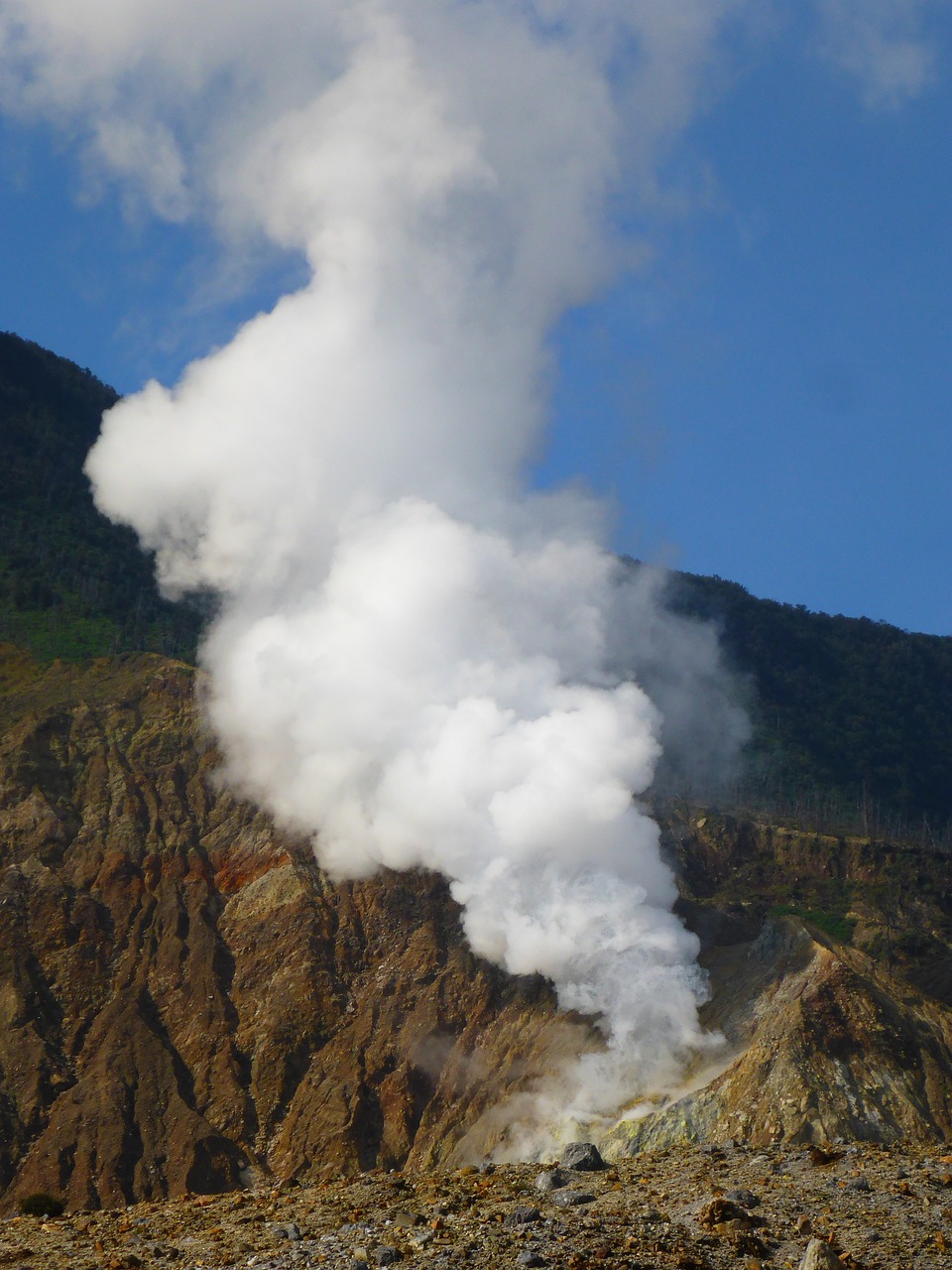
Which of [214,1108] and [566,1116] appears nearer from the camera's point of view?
[566,1116]

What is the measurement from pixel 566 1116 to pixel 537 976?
13000mm

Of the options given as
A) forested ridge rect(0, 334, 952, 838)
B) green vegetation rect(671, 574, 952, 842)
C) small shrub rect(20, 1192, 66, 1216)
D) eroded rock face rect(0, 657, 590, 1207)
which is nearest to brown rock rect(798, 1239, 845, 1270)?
small shrub rect(20, 1192, 66, 1216)

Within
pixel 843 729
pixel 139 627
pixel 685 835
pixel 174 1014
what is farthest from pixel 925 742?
pixel 174 1014

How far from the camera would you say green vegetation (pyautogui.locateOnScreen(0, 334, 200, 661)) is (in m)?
105

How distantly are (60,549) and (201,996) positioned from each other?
66405mm

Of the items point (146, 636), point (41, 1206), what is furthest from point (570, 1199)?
point (146, 636)

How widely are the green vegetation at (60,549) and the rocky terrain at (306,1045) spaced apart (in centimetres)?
1171

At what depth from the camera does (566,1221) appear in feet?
84.5

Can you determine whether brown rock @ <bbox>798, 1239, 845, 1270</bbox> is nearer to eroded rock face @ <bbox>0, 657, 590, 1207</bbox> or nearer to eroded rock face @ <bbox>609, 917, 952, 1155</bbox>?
eroded rock face @ <bbox>609, 917, 952, 1155</bbox>

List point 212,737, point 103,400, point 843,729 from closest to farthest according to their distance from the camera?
point 212,737
point 103,400
point 843,729

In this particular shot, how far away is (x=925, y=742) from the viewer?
188m

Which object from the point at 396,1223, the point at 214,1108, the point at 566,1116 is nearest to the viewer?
the point at 396,1223

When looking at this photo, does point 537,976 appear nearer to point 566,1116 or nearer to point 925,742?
point 566,1116

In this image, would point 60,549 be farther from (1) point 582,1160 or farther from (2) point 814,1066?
(1) point 582,1160
